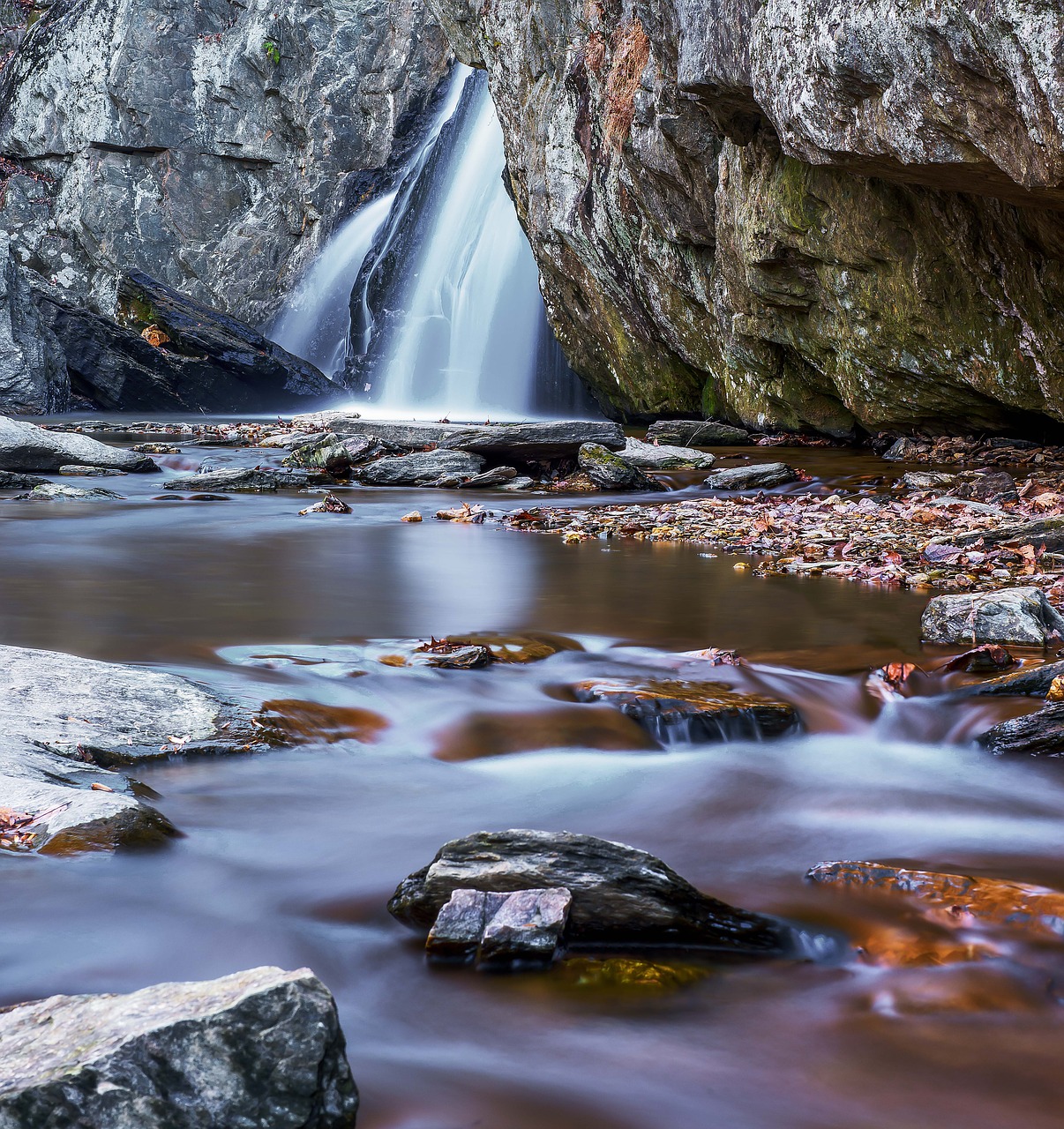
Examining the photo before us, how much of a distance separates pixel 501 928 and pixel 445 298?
22.6m

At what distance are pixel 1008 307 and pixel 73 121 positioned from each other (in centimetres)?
3099

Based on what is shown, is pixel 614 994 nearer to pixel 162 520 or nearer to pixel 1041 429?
pixel 162 520

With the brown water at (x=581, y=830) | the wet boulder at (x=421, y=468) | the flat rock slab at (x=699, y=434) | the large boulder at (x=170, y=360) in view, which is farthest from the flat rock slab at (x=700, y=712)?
the large boulder at (x=170, y=360)

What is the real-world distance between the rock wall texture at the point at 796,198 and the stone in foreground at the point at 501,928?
5.03 metres

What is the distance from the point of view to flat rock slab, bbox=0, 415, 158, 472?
41.0ft

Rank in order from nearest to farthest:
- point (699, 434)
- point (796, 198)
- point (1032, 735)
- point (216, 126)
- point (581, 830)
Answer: point (581, 830), point (1032, 735), point (796, 198), point (699, 434), point (216, 126)

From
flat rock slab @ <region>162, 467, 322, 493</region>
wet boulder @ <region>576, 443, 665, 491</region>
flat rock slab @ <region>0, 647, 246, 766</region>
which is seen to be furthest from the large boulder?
flat rock slab @ <region>0, 647, 246, 766</region>

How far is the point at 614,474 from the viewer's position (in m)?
11.1

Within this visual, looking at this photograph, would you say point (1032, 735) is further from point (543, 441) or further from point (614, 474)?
point (543, 441)

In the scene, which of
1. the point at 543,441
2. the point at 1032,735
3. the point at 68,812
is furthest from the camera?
the point at 543,441

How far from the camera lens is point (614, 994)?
2.01 metres

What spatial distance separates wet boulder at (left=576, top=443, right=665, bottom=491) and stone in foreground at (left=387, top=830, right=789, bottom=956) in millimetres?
8905

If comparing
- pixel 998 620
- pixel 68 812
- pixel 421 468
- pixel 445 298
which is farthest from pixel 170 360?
pixel 68 812

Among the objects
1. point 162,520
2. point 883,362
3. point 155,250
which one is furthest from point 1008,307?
point 155,250
